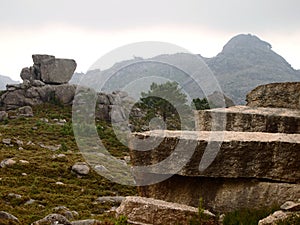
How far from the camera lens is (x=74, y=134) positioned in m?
53.6

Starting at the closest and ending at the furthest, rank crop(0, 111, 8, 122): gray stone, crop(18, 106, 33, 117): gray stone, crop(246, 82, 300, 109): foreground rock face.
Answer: crop(246, 82, 300, 109): foreground rock face < crop(0, 111, 8, 122): gray stone < crop(18, 106, 33, 117): gray stone

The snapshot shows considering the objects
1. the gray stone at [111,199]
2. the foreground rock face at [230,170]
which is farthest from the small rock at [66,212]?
the foreground rock face at [230,170]

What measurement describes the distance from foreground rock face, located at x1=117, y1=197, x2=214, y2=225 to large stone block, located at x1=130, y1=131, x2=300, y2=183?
1178 millimetres

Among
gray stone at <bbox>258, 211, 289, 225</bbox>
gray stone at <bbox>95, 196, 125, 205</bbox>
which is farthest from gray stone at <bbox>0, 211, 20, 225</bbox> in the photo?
gray stone at <bbox>95, 196, 125, 205</bbox>

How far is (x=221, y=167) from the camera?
1334 cm

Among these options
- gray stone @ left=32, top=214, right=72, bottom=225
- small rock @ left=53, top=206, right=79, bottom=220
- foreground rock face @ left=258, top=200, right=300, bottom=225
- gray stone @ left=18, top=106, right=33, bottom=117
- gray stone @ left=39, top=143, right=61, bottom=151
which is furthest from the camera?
gray stone @ left=18, top=106, right=33, bottom=117

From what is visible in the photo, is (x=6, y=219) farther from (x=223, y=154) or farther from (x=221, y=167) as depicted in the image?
(x=223, y=154)

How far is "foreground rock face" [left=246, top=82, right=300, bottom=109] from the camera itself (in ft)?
58.9

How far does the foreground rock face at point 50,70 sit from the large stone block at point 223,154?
65424 millimetres

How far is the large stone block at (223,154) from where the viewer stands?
1291 cm

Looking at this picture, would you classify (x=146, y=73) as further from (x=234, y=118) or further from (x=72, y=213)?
(x=234, y=118)

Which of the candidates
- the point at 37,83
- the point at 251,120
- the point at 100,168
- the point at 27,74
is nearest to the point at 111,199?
the point at 100,168

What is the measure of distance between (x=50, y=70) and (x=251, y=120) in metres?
65.2

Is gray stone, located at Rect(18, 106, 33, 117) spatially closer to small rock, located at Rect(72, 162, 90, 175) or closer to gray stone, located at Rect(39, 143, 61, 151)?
gray stone, located at Rect(39, 143, 61, 151)
